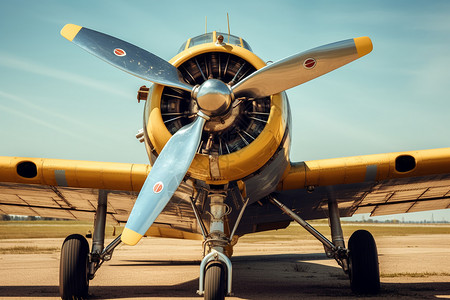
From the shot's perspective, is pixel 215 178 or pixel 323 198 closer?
pixel 215 178

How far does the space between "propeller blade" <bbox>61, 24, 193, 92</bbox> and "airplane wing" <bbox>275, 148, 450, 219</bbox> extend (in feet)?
9.66

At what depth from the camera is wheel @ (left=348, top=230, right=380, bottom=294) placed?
26.7 ft

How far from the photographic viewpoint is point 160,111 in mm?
6273

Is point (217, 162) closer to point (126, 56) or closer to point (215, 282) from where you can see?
point (215, 282)

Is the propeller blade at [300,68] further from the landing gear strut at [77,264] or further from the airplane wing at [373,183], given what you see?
the landing gear strut at [77,264]

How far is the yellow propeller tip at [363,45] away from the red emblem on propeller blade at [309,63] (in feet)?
1.90

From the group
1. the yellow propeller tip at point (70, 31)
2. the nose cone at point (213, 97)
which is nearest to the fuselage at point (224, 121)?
the nose cone at point (213, 97)

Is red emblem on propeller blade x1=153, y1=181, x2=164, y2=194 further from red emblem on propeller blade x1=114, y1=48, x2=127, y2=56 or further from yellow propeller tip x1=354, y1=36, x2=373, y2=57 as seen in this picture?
yellow propeller tip x1=354, y1=36, x2=373, y2=57

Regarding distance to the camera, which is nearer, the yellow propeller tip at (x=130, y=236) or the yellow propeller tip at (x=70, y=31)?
the yellow propeller tip at (x=130, y=236)

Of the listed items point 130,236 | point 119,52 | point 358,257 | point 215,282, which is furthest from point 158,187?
point 358,257

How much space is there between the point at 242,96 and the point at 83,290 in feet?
15.5

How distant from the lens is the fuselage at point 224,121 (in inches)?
242

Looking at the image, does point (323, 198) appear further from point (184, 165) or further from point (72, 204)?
point (72, 204)

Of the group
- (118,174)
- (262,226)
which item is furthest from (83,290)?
(262,226)
